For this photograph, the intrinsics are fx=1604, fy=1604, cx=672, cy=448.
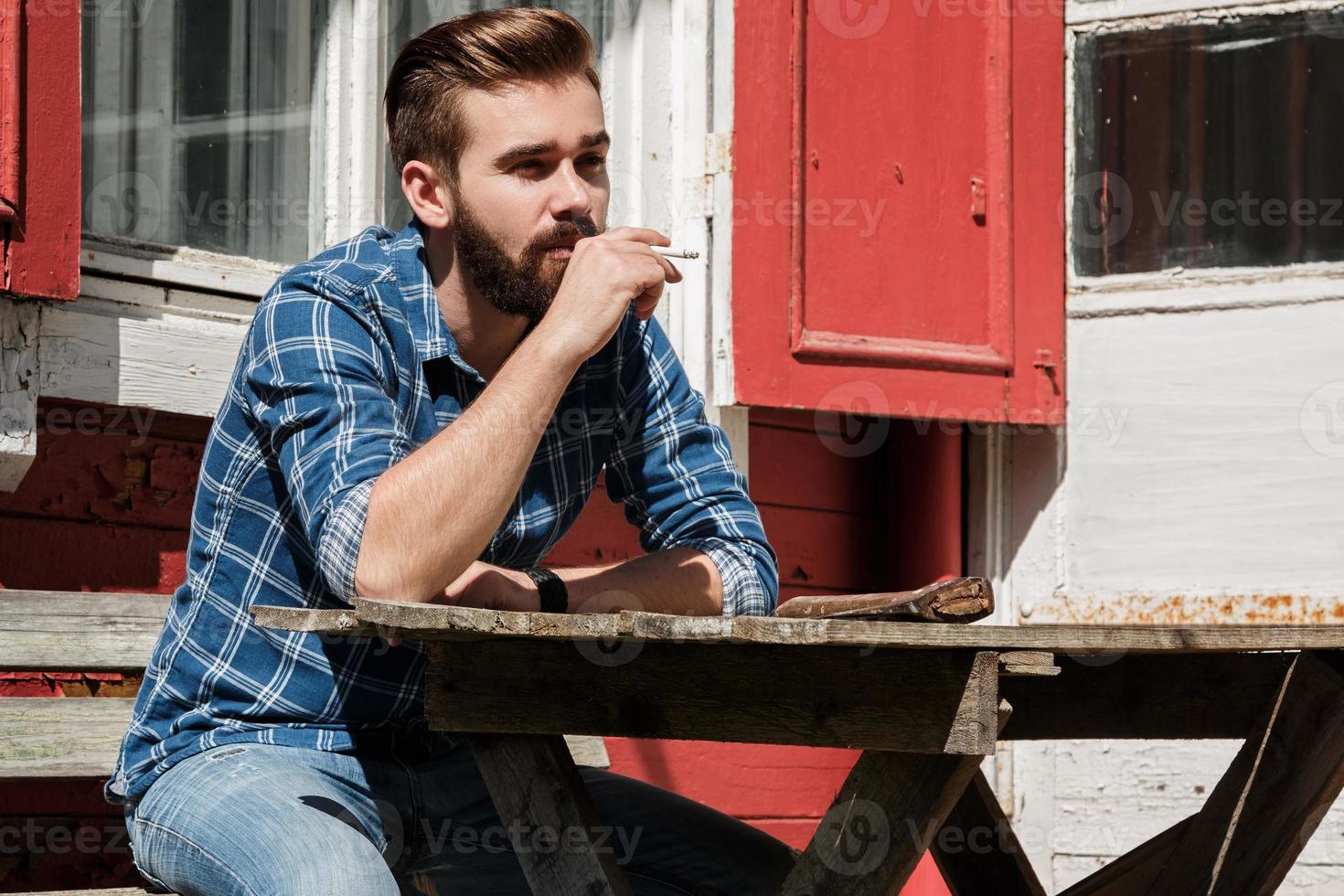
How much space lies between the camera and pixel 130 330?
2.97m

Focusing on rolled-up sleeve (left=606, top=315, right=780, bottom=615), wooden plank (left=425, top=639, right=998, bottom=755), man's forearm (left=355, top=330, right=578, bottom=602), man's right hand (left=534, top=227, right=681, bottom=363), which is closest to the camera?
wooden plank (left=425, top=639, right=998, bottom=755)

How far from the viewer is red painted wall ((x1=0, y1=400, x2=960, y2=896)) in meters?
2.88

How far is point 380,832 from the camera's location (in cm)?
203

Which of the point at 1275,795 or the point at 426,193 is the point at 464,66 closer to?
the point at 426,193

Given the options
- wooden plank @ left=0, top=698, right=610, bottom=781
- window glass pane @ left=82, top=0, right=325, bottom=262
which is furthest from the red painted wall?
window glass pane @ left=82, top=0, right=325, bottom=262

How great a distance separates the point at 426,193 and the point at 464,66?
0.20 meters

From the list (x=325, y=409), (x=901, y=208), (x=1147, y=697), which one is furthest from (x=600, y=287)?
(x=901, y=208)

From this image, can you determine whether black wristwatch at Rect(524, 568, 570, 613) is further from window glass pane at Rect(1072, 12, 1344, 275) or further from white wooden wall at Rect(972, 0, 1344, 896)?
window glass pane at Rect(1072, 12, 1344, 275)

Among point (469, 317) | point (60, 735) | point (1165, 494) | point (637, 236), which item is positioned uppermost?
point (637, 236)

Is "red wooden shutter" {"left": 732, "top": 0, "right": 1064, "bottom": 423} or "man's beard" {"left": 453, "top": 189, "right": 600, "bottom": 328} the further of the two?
"red wooden shutter" {"left": 732, "top": 0, "right": 1064, "bottom": 423}

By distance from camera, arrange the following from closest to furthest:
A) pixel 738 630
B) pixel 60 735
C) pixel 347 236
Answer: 1. pixel 738 630
2. pixel 60 735
3. pixel 347 236

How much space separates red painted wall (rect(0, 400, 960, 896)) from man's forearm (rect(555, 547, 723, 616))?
115 cm

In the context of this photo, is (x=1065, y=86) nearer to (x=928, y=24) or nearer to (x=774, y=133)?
(x=928, y=24)

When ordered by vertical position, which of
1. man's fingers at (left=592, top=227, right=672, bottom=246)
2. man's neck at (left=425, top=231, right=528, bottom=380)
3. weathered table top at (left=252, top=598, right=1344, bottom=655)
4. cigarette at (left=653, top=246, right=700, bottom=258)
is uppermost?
man's fingers at (left=592, top=227, right=672, bottom=246)
